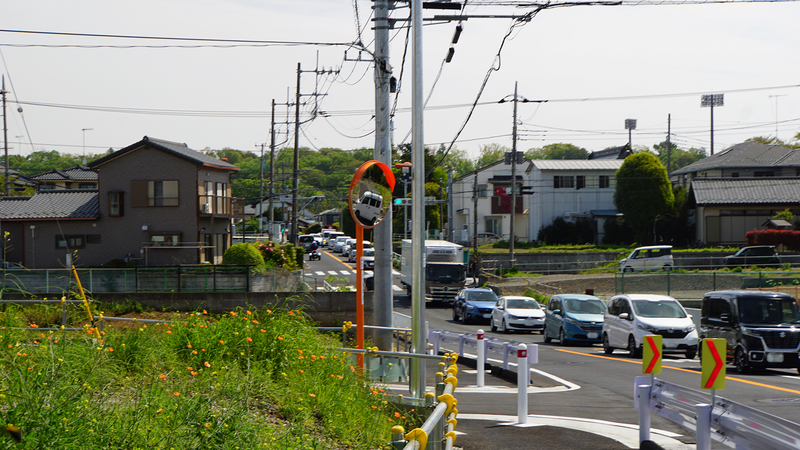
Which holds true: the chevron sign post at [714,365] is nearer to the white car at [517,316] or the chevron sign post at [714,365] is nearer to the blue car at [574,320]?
the blue car at [574,320]

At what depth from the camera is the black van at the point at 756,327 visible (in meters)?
15.7

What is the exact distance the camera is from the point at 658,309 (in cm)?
2003

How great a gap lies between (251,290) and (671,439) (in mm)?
22718

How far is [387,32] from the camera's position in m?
13.3

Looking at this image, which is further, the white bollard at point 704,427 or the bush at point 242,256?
the bush at point 242,256

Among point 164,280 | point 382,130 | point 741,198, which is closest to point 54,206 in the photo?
point 164,280

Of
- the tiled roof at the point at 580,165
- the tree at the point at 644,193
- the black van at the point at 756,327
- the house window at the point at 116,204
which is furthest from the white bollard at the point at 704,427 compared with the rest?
the tiled roof at the point at 580,165

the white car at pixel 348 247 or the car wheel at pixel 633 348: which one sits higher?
the white car at pixel 348 247

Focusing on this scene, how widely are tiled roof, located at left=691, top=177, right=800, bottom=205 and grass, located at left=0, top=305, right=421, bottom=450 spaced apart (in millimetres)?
52056

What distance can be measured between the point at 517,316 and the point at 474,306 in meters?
4.92

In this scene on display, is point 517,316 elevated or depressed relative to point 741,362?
depressed

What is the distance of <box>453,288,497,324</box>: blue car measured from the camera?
33.1m

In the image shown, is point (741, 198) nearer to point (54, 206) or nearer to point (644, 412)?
point (54, 206)

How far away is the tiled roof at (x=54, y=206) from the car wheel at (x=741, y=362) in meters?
36.4
